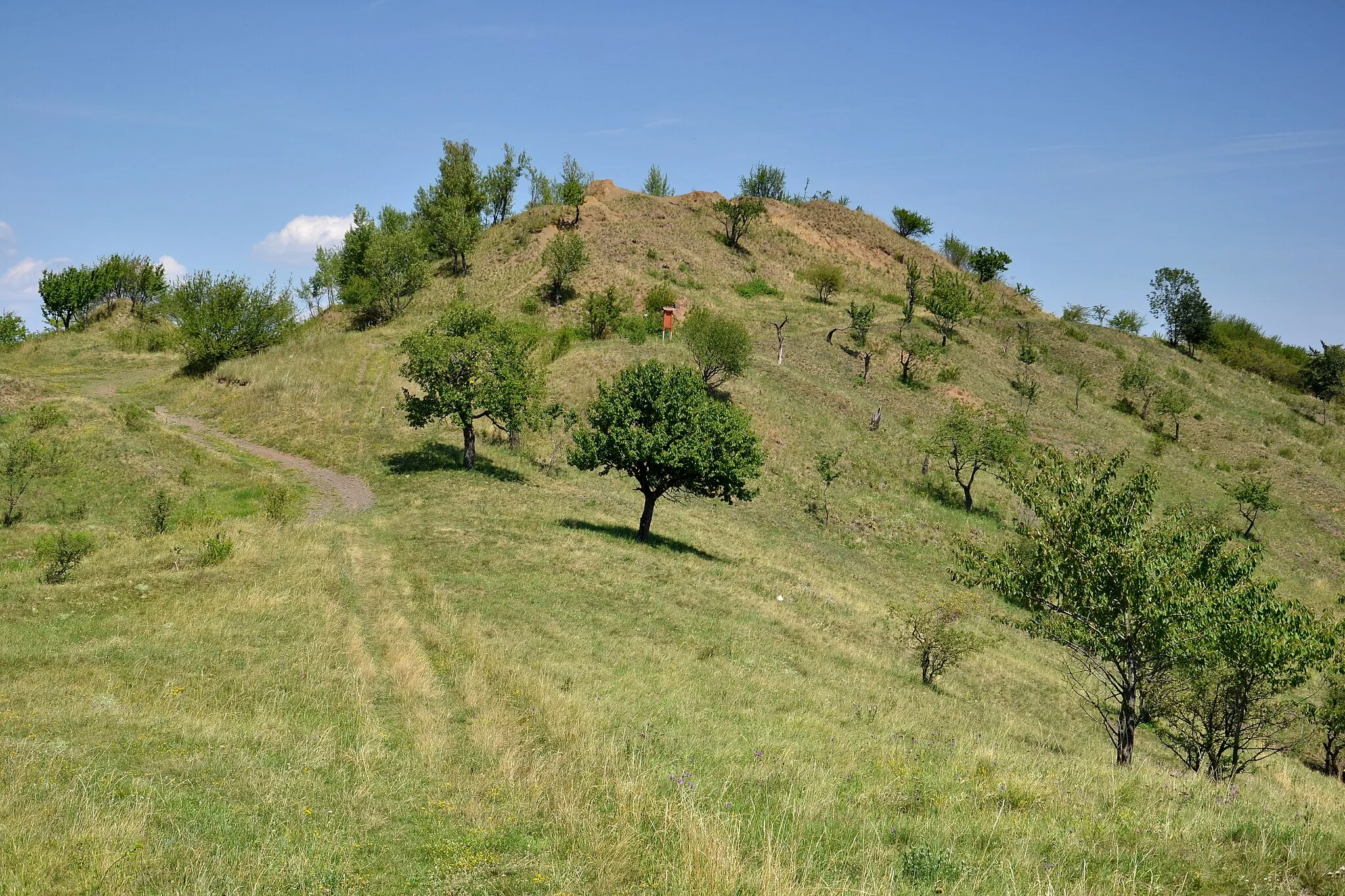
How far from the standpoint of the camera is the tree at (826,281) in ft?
315

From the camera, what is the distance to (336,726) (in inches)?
468

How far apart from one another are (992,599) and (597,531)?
23.7 metres

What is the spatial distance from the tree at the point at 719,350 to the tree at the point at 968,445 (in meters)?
16.4

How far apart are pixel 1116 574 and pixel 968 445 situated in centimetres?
3812

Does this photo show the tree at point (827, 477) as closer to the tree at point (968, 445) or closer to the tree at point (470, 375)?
the tree at point (968, 445)

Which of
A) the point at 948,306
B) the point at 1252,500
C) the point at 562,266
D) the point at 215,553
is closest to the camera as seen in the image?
the point at 215,553

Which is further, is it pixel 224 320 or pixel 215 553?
pixel 224 320

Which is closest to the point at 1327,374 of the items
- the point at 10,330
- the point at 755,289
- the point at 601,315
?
the point at 755,289

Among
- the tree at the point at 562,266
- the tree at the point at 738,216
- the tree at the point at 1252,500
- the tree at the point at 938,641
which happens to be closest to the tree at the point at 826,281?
the tree at the point at 738,216

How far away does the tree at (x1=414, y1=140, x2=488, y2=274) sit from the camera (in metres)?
83.9

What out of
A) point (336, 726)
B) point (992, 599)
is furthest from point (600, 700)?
point (992, 599)

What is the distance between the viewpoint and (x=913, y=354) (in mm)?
74938

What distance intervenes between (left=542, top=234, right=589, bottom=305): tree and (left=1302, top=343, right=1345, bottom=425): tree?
93035 mm

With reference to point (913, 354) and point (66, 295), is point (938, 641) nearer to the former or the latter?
point (913, 354)
